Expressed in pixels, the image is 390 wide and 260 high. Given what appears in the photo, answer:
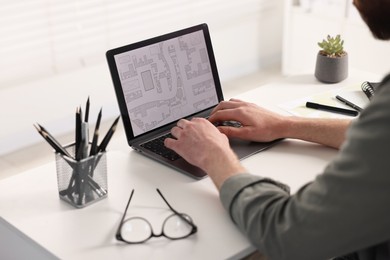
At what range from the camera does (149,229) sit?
1.29 meters

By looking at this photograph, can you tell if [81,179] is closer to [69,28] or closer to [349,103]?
[349,103]

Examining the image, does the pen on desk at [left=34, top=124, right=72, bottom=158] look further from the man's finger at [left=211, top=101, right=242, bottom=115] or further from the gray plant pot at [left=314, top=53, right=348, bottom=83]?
the gray plant pot at [left=314, top=53, right=348, bottom=83]

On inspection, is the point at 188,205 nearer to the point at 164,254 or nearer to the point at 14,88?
the point at 164,254

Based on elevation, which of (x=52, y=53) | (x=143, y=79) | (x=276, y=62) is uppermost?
(x=143, y=79)

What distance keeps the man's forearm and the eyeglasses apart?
18.5 inches

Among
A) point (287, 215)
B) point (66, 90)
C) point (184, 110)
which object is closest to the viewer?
point (287, 215)

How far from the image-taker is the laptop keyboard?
5.24ft

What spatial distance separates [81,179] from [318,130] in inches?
25.3

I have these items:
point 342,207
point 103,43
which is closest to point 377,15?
point 342,207

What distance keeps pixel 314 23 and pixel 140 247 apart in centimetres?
309

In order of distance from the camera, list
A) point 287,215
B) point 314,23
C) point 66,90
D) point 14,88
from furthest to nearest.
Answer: point 314,23, point 66,90, point 14,88, point 287,215

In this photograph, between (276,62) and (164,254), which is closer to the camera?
(164,254)

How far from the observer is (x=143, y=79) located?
167 cm

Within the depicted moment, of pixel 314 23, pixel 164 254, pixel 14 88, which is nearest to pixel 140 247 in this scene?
pixel 164 254
